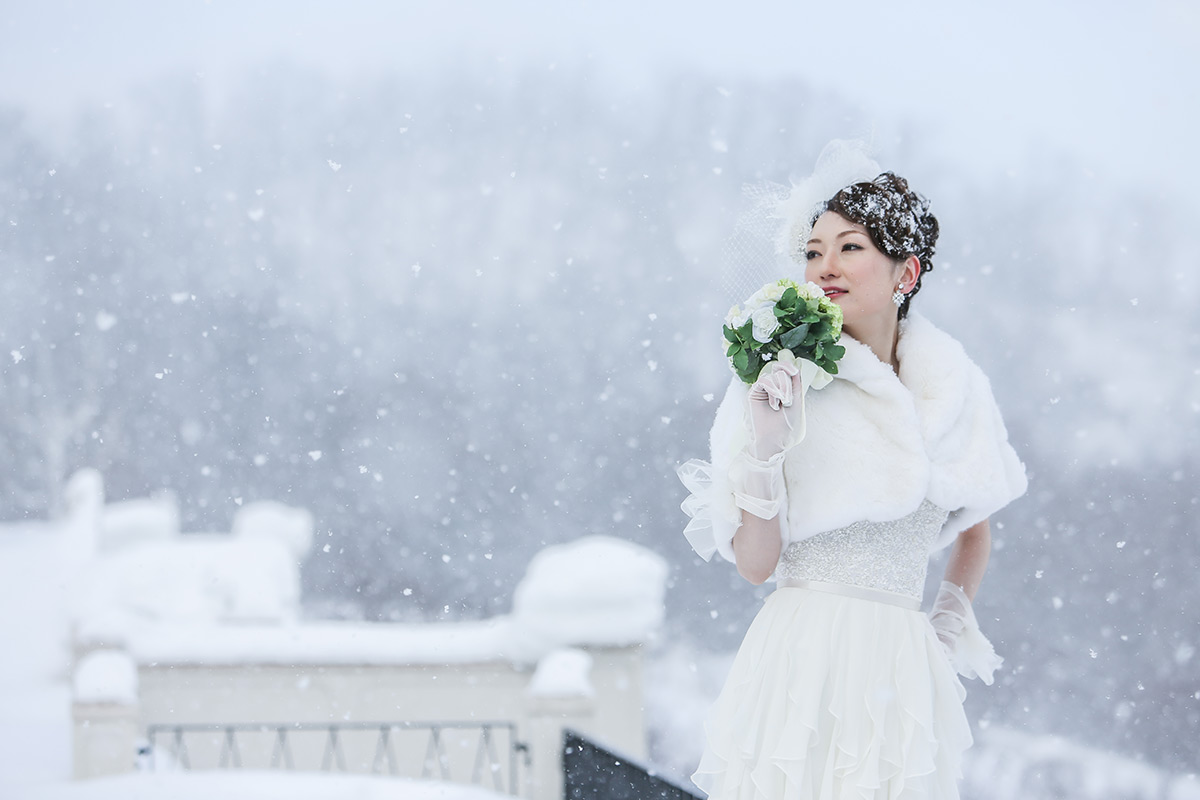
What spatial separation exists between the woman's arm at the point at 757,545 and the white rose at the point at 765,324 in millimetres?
192

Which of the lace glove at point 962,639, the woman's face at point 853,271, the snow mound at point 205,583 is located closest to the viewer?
the woman's face at point 853,271

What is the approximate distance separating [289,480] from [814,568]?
11.7 meters

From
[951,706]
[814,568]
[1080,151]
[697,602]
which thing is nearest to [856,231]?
[814,568]

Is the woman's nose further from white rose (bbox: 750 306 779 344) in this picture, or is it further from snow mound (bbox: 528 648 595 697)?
snow mound (bbox: 528 648 595 697)

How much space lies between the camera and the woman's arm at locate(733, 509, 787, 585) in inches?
43.6

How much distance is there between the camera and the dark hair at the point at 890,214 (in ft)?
4.01

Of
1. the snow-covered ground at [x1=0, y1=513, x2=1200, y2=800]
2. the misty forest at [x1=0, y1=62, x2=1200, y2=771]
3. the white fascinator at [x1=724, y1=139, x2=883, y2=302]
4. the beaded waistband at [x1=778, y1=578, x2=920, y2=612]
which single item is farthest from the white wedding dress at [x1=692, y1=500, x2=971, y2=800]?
the misty forest at [x1=0, y1=62, x2=1200, y2=771]

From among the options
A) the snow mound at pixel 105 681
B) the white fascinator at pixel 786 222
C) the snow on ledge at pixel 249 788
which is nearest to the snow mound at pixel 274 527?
the snow mound at pixel 105 681

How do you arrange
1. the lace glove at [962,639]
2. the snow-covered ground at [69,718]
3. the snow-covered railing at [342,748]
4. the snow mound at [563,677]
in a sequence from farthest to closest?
the snow-covered ground at [69,718]
the snow-covered railing at [342,748]
the snow mound at [563,677]
the lace glove at [962,639]

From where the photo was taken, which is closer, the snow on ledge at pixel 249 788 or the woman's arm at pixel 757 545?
the woman's arm at pixel 757 545

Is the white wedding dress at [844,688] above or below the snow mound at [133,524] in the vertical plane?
below

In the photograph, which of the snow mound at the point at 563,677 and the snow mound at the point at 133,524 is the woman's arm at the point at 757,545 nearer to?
the snow mound at the point at 563,677

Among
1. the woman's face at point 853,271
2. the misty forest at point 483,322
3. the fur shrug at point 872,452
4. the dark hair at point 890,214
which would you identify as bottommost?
the fur shrug at point 872,452

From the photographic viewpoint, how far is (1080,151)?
1026 cm
